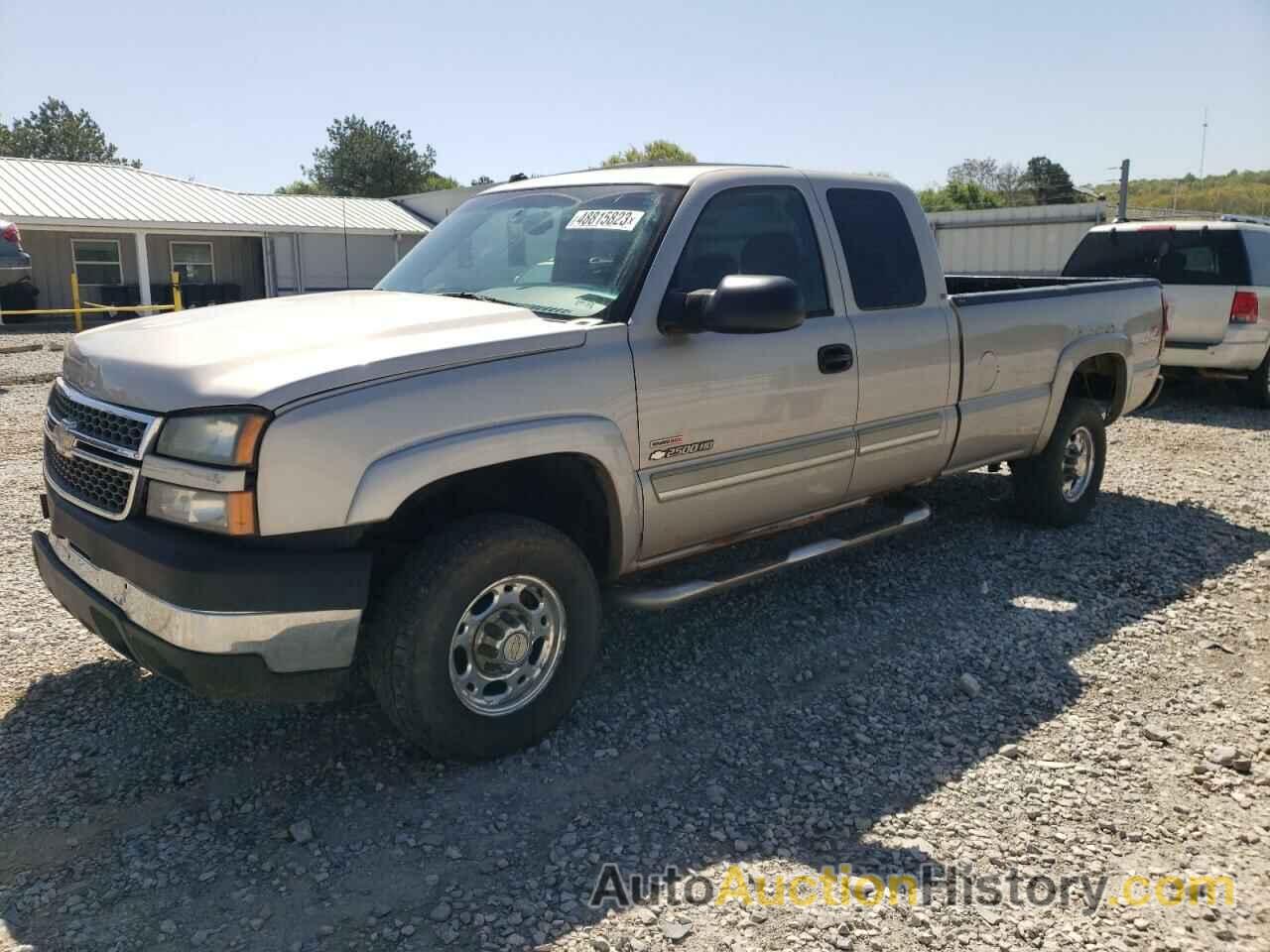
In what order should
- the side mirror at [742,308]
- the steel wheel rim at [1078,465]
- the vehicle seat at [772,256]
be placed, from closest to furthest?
the side mirror at [742,308], the vehicle seat at [772,256], the steel wheel rim at [1078,465]

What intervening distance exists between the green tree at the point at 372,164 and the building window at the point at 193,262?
34815 millimetres

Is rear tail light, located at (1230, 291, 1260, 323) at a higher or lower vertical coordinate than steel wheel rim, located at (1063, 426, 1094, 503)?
higher

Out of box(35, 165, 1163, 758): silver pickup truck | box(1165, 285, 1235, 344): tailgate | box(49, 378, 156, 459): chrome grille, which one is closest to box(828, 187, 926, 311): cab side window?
box(35, 165, 1163, 758): silver pickup truck

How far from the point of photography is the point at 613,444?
3719 millimetres

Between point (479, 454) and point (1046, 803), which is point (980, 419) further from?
point (479, 454)

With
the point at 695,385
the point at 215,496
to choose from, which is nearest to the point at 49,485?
the point at 215,496

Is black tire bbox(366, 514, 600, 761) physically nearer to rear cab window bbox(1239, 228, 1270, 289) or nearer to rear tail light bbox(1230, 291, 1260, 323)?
rear tail light bbox(1230, 291, 1260, 323)

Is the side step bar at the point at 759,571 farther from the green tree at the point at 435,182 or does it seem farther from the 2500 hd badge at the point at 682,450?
the green tree at the point at 435,182

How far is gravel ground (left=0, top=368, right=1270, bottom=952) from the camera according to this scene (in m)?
2.82

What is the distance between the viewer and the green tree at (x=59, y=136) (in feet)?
243

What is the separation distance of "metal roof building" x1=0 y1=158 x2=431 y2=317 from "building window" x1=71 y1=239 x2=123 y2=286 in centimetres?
3

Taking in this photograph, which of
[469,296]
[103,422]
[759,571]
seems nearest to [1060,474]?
[759,571]

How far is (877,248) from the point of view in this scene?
4.94 meters

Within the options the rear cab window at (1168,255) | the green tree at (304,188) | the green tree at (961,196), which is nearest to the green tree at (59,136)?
the green tree at (304,188)
